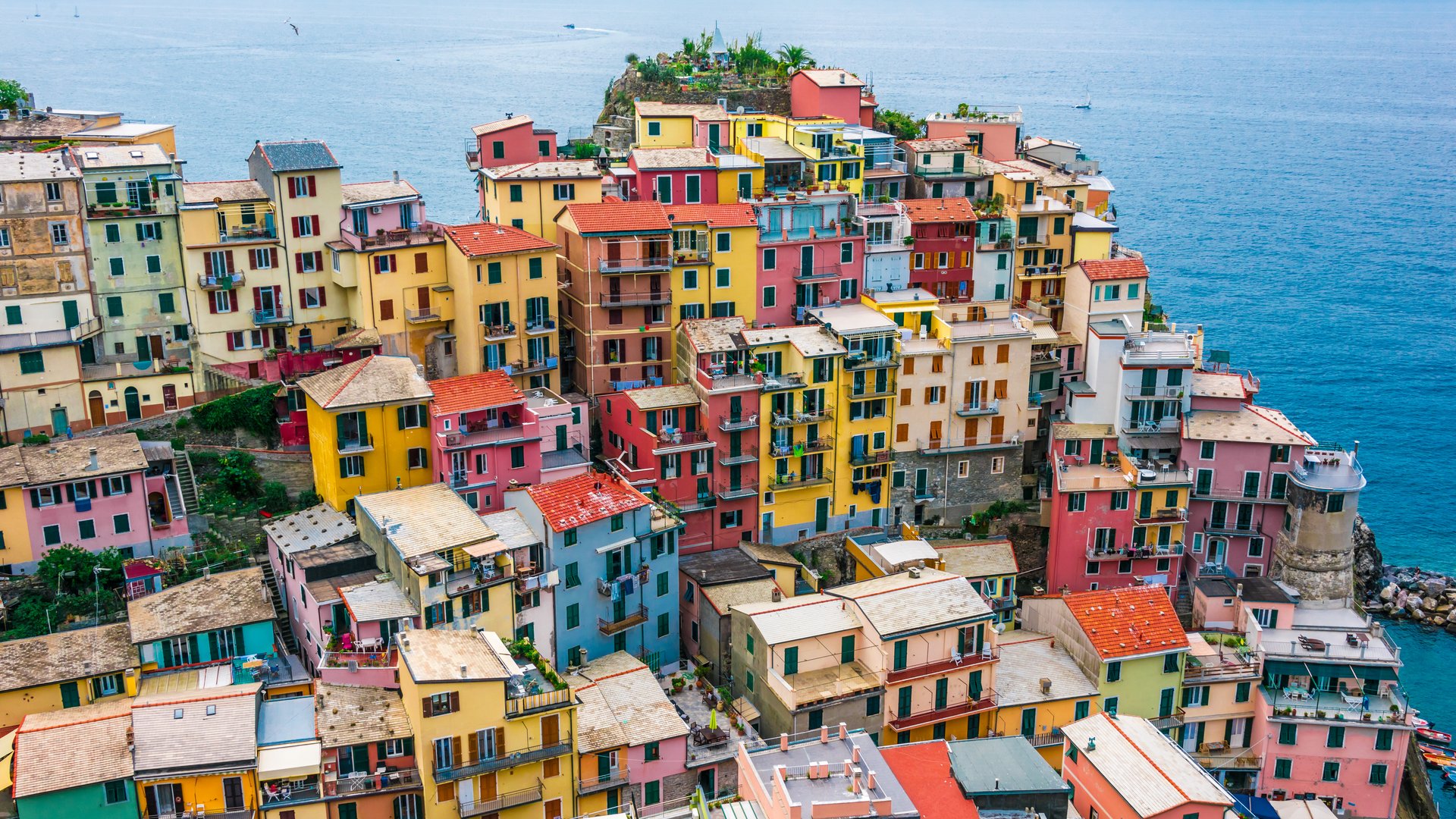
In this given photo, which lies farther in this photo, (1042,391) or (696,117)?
(696,117)

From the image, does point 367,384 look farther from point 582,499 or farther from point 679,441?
point 679,441

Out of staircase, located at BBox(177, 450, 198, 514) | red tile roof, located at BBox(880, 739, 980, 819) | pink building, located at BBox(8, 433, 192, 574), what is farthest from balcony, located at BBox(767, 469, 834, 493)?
pink building, located at BBox(8, 433, 192, 574)

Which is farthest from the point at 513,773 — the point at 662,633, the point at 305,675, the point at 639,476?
the point at 639,476

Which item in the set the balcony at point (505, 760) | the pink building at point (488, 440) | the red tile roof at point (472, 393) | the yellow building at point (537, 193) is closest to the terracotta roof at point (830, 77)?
the yellow building at point (537, 193)

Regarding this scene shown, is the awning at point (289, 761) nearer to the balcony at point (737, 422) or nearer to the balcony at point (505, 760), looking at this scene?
the balcony at point (505, 760)

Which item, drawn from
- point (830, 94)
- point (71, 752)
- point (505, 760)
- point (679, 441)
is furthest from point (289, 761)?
point (830, 94)

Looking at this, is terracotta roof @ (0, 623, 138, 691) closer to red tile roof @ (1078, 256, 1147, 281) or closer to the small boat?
red tile roof @ (1078, 256, 1147, 281)

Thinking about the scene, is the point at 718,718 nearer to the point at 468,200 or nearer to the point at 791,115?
the point at 791,115
